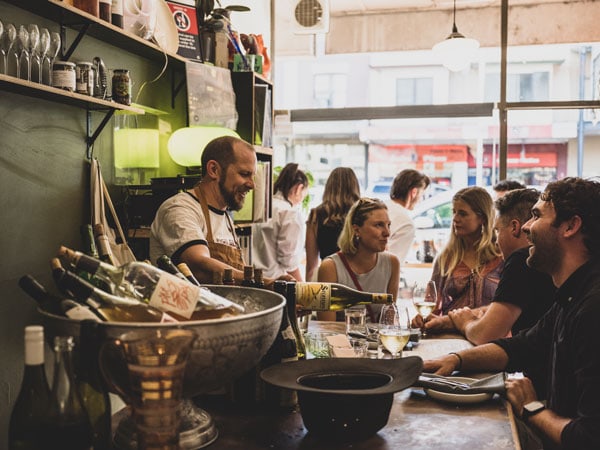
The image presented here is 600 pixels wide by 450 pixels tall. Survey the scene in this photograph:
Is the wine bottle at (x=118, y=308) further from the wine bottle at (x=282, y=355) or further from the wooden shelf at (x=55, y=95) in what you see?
the wooden shelf at (x=55, y=95)

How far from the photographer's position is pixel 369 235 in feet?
11.5

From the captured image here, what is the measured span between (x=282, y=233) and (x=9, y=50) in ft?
9.51

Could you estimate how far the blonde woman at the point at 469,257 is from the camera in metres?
3.31

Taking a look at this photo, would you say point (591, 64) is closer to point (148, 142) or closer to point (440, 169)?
point (440, 169)

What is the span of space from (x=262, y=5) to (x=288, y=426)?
17.1ft

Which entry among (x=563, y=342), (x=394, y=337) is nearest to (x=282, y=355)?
(x=394, y=337)

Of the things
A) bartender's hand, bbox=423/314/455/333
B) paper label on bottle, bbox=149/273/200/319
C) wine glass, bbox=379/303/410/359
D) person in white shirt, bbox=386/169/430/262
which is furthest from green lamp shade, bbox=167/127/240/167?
paper label on bottle, bbox=149/273/200/319

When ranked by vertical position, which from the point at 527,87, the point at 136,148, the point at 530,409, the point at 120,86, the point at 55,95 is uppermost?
the point at 527,87

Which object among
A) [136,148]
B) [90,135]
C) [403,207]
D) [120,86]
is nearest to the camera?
[120,86]

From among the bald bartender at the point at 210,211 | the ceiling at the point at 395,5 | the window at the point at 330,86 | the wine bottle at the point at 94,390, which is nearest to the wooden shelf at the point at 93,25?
the bald bartender at the point at 210,211

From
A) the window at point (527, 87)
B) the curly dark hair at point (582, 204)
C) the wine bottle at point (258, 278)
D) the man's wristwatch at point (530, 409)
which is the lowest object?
the man's wristwatch at point (530, 409)

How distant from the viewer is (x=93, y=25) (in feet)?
8.91

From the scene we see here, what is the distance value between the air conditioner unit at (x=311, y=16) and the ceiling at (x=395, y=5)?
34.4 inches

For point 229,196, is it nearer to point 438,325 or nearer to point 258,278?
point 438,325
